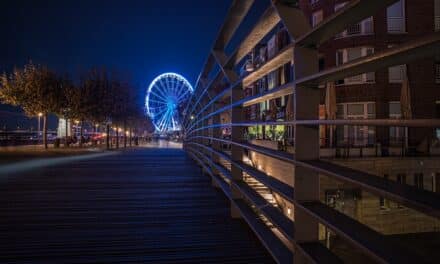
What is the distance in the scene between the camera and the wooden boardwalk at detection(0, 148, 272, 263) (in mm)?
2262

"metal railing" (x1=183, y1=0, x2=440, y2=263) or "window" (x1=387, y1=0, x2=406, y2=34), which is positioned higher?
"window" (x1=387, y1=0, x2=406, y2=34)

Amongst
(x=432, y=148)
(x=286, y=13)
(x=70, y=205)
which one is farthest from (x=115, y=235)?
(x=432, y=148)

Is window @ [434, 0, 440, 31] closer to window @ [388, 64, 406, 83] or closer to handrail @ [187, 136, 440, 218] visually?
window @ [388, 64, 406, 83]

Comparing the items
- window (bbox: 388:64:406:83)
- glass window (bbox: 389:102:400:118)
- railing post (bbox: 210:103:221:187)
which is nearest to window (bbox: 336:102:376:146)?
glass window (bbox: 389:102:400:118)

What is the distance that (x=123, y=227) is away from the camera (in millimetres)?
2852

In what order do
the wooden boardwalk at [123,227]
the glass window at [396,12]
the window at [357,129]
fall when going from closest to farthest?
the wooden boardwalk at [123,227]
the glass window at [396,12]
the window at [357,129]

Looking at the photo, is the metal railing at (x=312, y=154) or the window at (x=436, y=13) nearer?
the metal railing at (x=312, y=154)

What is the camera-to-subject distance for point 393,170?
15.6 m

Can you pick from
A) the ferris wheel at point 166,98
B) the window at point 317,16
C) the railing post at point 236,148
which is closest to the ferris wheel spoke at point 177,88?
the ferris wheel at point 166,98

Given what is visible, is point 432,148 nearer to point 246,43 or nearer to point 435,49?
point 246,43

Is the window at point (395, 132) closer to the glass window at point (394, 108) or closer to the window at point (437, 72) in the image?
the glass window at point (394, 108)

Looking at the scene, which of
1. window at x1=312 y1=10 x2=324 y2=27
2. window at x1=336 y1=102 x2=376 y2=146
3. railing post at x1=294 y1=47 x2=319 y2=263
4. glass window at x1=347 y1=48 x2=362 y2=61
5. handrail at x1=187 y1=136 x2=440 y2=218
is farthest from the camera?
window at x1=312 y1=10 x2=324 y2=27

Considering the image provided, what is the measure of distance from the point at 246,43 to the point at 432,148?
17679 millimetres

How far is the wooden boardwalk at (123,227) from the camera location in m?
2.26
